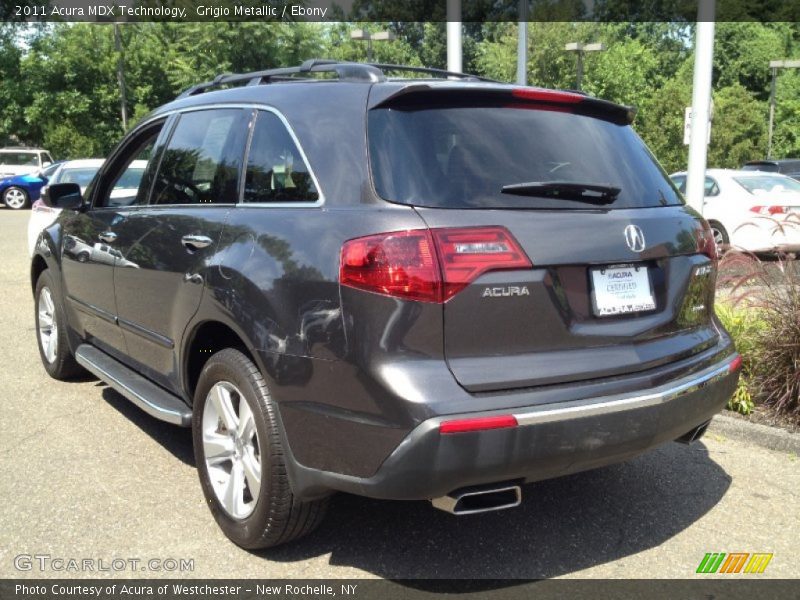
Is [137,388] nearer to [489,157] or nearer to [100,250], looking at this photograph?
[100,250]

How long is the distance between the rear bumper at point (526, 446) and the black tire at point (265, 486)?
0.40 feet

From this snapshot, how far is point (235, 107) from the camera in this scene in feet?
12.4

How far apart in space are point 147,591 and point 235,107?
211 cm

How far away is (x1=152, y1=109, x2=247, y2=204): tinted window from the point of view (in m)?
3.70

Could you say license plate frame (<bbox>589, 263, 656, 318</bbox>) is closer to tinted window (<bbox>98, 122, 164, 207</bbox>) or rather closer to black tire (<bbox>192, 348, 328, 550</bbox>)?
black tire (<bbox>192, 348, 328, 550</bbox>)

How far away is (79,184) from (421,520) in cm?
795

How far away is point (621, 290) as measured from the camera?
9.96 ft

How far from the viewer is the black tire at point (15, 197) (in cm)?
2931

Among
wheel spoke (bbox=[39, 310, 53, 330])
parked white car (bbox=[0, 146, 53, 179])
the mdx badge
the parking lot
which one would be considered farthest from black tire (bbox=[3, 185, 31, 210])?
the mdx badge

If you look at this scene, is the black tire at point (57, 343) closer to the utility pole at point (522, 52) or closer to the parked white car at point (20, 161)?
the utility pole at point (522, 52)

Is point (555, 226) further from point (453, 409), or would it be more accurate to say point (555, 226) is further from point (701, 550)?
point (701, 550)

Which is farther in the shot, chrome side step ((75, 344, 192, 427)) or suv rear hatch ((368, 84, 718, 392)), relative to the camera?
chrome side step ((75, 344, 192, 427))
